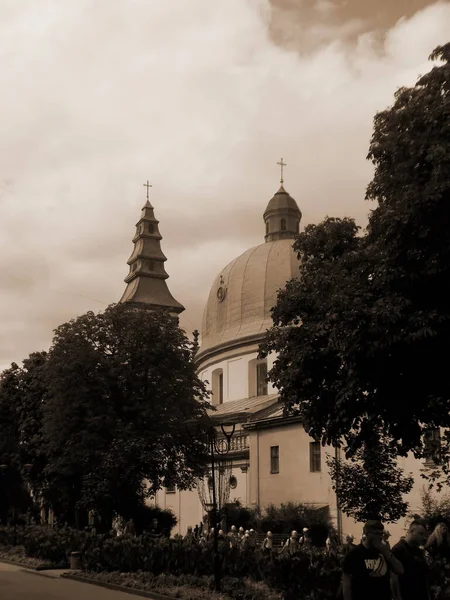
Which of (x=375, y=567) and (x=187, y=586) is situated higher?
(x=375, y=567)

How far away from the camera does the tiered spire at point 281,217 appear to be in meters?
73.9

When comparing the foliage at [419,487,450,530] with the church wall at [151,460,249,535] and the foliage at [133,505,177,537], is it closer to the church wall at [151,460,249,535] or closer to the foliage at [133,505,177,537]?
the foliage at [133,505,177,537]

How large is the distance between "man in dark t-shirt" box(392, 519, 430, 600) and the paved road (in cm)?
1196

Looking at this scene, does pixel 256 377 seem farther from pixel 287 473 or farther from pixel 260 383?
pixel 287 473

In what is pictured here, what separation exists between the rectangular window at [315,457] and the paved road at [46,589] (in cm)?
1835

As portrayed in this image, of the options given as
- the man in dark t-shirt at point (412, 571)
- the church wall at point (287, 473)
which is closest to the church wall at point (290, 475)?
the church wall at point (287, 473)

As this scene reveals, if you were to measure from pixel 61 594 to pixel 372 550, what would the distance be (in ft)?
44.6

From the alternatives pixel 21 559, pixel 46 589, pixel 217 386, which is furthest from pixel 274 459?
pixel 46 589

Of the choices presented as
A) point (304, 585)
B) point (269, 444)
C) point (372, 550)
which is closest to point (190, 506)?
point (269, 444)

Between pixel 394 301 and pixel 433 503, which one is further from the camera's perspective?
pixel 433 503

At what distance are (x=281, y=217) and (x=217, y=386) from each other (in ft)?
57.2

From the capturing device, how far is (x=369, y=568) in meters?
8.71

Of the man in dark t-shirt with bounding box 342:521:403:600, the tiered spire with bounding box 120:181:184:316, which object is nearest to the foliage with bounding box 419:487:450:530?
the man in dark t-shirt with bounding box 342:521:403:600

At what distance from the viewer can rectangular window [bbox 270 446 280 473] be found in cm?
4622
